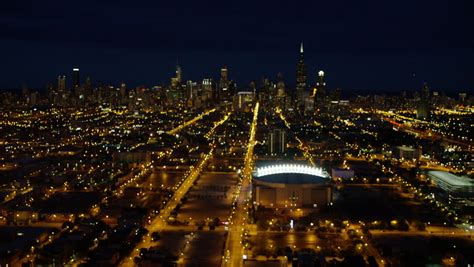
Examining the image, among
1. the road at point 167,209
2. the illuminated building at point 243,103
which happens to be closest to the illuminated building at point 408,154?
the road at point 167,209

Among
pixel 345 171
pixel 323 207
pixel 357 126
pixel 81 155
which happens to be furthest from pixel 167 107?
pixel 323 207

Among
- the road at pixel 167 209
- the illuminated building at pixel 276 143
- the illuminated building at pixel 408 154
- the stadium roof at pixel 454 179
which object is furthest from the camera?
the illuminated building at pixel 276 143

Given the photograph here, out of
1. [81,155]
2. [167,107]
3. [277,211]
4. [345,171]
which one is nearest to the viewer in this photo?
[277,211]

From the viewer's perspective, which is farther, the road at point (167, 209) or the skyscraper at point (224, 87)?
the skyscraper at point (224, 87)

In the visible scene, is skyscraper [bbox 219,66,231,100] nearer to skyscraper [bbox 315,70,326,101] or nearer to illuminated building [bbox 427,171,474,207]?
skyscraper [bbox 315,70,326,101]

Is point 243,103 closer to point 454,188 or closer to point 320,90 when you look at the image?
point 320,90

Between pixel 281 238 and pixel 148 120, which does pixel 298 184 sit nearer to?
pixel 281 238

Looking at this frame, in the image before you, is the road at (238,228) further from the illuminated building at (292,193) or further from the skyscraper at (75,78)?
the skyscraper at (75,78)

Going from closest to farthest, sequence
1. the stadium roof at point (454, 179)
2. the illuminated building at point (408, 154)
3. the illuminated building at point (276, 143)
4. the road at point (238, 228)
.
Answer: the road at point (238, 228) → the stadium roof at point (454, 179) → the illuminated building at point (408, 154) → the illuminated building at point (276, 143)
